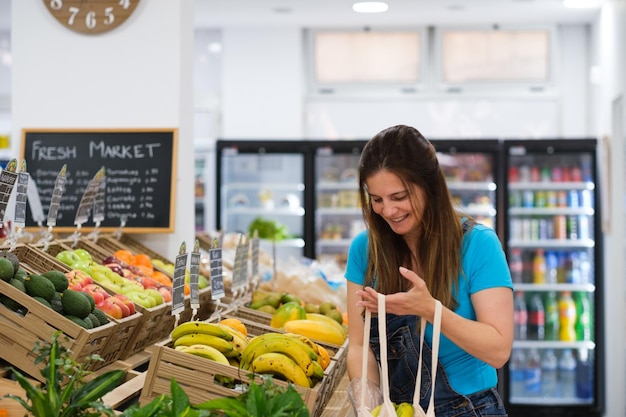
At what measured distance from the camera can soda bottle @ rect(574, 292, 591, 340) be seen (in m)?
6.99

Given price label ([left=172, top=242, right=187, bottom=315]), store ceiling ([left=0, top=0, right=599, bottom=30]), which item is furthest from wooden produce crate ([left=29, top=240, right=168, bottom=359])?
store ceiling ([left=0, top=0, right=599, bottom=30])

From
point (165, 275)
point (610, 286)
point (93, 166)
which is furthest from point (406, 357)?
point (610, 286)

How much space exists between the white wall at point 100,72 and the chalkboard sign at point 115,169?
0.06m

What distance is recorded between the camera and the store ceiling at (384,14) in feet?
22.7

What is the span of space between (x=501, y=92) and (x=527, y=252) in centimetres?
164

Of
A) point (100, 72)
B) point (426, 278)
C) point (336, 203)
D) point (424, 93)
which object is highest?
point (424, 93)

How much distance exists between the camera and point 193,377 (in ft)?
6.79

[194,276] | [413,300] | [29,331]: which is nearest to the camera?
[413,300]

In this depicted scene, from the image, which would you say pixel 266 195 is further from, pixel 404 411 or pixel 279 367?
pixel 404 411

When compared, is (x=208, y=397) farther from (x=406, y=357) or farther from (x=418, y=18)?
(x=418, y=18)

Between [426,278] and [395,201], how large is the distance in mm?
238

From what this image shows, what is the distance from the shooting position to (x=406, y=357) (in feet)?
7.26

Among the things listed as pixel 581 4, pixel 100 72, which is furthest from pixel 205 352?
pixel 581 4

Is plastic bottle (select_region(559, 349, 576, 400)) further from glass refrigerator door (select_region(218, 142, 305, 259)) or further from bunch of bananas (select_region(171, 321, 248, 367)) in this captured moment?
bunch of bananas (select_region(171, 321, 248, 367))
